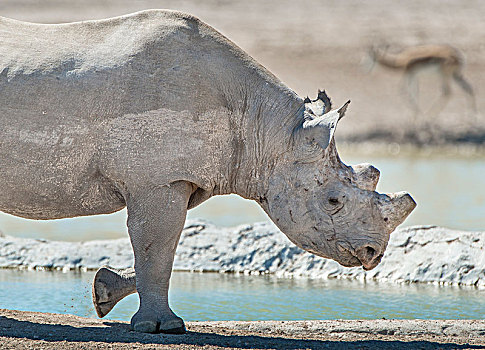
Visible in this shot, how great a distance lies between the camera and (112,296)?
6.32 metres

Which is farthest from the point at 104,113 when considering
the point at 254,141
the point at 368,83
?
the point at 368,83

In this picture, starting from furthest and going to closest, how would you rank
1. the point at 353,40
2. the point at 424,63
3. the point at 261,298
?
the point at 353,40
the point at 424,63
the point at 261,298

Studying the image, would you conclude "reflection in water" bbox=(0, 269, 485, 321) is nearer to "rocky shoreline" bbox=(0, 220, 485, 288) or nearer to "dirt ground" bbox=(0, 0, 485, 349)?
"rocky shoreline" bbox=(0, 220, 485, 288)

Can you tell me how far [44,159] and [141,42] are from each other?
86cm

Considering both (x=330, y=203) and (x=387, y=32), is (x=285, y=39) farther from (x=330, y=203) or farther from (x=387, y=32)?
(x=330, y=203)

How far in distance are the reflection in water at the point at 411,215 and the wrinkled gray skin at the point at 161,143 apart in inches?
176

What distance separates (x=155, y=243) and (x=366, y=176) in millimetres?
1265

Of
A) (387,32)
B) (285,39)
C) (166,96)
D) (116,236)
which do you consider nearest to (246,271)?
(116,236)

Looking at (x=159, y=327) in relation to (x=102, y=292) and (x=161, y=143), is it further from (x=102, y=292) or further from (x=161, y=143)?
(x=161, y=143)

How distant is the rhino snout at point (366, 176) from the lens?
19.5ft

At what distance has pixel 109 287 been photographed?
6.29 metres

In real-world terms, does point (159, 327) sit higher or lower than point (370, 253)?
lower

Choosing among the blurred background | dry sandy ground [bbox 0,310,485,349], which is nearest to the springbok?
the blurred background

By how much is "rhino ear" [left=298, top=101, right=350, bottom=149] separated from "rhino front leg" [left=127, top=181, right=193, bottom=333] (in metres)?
0.73
